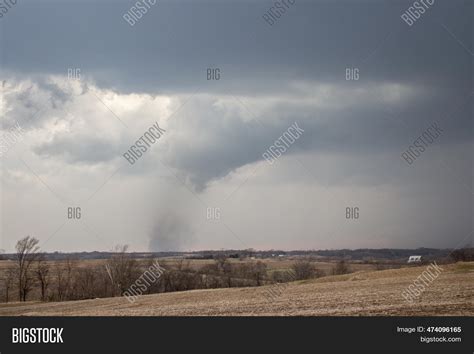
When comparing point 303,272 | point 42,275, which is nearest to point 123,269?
point 42,275

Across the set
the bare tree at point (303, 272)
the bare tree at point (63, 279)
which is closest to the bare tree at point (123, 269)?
the bare tree at point (63, 279)

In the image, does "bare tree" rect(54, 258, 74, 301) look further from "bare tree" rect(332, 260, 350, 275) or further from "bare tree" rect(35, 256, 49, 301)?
"bare tree" rect(332, 260, 350, 275)

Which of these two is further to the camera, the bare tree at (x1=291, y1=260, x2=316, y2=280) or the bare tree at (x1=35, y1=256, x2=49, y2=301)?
the bare tree at (x1=291, y1=260, x2=316, y2=280)

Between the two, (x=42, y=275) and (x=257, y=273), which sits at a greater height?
Answer: (x=42, y=275)

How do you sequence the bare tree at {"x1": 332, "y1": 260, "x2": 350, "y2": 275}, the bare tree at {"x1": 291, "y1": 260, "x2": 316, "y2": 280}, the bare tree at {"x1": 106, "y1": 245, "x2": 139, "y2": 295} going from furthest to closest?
1. the bare tree at {"x1": 332, "y1": 260, "x2": 350, "y2": 275}
2. the bare tree at {"x1": 291, "y1": 260, "x2": 316, "y2": 280}
3. the bare tree at {"x1": 106, "y1": 245, "x2": 139, "y2": 295}

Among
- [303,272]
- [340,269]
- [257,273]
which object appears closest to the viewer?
[303,272]

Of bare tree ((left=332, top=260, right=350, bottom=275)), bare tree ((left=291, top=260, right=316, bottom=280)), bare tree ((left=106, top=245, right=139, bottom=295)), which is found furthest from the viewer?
bare tree ((left=332, top=260, right=350, bottom=275))

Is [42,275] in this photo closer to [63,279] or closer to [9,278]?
[9,278]

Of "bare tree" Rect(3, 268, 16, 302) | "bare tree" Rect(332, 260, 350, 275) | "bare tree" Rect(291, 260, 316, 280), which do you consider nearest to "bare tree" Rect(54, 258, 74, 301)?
"bare tree" Rect(3, 268, 16, 302)

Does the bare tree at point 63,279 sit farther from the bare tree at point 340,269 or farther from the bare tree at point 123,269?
the bare tree at point 340,269

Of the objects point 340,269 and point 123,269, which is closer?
point 123,269
